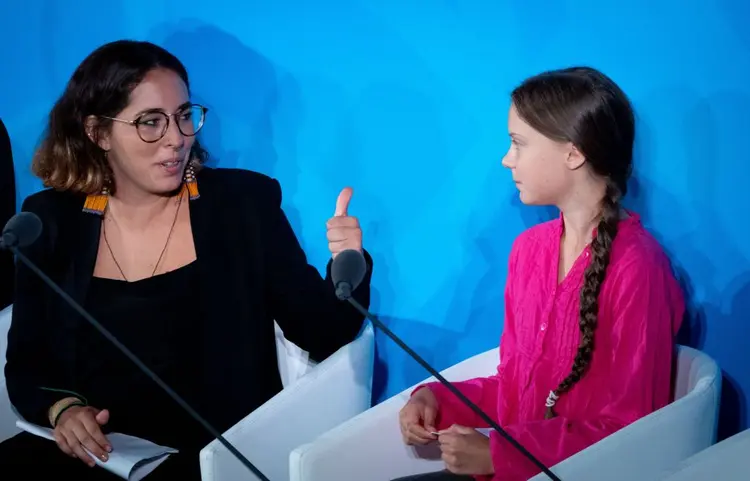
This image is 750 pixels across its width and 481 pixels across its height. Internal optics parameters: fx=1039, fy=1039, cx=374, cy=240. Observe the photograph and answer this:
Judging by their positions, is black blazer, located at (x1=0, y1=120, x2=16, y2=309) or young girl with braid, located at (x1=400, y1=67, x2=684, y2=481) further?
black blazer, located at (x1=0, y1=120, x2=16, y2=309)

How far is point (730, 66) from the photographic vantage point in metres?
2.07

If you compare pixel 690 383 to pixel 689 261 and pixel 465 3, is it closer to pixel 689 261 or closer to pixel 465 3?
pixel 689 261

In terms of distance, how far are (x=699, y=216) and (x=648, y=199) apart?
0.11 meters

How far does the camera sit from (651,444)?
1.80 meters

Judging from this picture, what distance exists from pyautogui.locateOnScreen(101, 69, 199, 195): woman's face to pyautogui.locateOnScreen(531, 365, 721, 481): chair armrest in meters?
1.08

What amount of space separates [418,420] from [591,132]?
65 cm

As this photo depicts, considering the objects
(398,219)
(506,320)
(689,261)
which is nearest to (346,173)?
(398,219)

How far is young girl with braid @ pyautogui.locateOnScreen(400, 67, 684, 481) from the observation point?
1868mm

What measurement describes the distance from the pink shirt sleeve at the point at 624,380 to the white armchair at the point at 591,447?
0.07 meters

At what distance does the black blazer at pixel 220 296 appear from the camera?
7.71 ft

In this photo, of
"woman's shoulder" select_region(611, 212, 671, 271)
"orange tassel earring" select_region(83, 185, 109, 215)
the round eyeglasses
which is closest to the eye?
the round eyeglasses

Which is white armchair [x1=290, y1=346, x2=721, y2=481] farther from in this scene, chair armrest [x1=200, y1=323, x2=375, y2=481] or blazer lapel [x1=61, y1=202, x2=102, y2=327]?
blazer lapel [x1=61, y1=202, x2=102, y2=327]

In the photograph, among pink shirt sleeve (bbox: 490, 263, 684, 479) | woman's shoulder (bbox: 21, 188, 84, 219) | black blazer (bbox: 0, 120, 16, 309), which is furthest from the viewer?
black blazer (bbox: 0, 120, 16, 309)

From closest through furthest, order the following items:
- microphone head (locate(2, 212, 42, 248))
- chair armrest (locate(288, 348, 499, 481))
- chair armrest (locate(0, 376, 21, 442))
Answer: microphone head (locate(2, 212, 42, 248)) → chair armrest (locate(288, 348, 499, 481)) → chair armrest (locate(0, 376, 21, 442))
